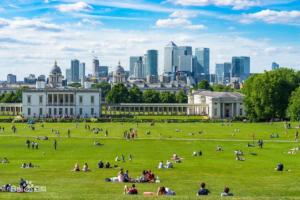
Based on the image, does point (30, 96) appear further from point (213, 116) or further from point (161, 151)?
point (161, 151)

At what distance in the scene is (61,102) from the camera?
144 m

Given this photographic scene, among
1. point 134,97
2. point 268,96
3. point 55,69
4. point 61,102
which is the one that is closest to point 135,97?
point 134,97

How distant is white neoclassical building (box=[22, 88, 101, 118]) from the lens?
14275 centimetres

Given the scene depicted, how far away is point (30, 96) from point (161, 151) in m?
98.1

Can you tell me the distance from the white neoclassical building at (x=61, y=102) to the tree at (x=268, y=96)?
48.1 metres

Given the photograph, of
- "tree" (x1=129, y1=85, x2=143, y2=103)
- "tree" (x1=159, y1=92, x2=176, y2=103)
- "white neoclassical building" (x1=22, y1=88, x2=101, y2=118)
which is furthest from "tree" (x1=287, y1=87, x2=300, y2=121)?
"tree" (x1=159, y1=92, x2=176, y2=103)

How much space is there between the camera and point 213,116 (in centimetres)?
13562

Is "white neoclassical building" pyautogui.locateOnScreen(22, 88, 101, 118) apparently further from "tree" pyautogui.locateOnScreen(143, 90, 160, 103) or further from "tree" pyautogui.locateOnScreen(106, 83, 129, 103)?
"tree" pyautogui.locateOnScreen(143, 90, 160, 103)

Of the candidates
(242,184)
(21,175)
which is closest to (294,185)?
(242,184)

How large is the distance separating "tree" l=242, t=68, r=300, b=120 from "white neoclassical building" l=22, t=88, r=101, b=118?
48116 mm

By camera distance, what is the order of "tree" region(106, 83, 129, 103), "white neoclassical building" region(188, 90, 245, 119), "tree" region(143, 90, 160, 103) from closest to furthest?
"white neoclassical building" region(188, 90, 245, 119), "tree" region(106, 83, 129, 103), "tree" region(143, 90, 160, 103)

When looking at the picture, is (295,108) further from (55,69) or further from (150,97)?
(55,69)

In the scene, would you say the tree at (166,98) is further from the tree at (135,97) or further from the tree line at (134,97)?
the tree at (135,97)

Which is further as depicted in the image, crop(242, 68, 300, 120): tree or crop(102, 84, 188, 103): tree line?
crop(102, 84, 188, 103): tree line
